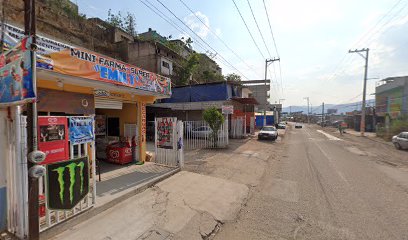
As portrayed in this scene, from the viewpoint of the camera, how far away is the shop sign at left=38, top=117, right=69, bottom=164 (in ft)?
12.8

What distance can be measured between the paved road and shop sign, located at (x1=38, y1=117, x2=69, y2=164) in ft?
11.6

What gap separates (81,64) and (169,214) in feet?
13.8

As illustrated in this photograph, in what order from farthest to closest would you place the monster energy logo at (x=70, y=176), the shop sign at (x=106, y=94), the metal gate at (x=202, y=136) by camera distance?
the metal gate at (x=202, y=136) → the shop sign at (x=106, y=94) → the monster energy logo at (x=70, y=176)

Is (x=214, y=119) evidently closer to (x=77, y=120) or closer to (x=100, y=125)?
(x=100, y=125)

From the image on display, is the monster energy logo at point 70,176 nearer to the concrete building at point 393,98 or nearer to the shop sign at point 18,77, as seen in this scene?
the shop sign at point 18,77

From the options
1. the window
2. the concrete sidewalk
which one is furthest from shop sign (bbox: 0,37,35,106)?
the window

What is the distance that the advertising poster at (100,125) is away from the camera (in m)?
9.53

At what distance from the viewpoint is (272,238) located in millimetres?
4066

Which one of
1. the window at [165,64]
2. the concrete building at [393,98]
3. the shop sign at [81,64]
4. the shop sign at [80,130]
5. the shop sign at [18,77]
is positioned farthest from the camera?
the concrete building at [393,98]

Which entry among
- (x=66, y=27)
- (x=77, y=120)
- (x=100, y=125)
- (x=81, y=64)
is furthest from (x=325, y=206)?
(x=66, y=27)

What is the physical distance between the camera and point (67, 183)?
3.91 metres

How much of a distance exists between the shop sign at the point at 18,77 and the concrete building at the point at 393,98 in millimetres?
37073

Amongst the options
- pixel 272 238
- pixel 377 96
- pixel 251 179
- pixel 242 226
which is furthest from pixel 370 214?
pixel 377 96

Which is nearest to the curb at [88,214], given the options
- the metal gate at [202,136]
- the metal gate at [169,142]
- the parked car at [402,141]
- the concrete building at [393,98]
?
the metal gate at [169,142]
